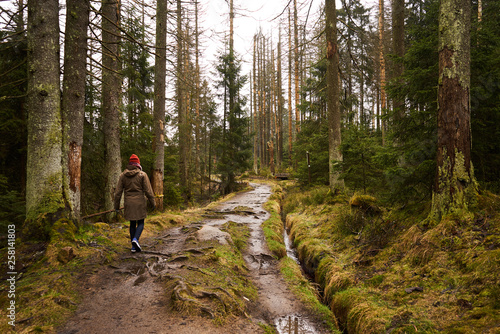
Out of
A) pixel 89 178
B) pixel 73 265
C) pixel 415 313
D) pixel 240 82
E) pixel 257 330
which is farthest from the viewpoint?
pixel 240 82

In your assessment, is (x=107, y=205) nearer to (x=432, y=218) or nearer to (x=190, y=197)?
(x=432, y=218)

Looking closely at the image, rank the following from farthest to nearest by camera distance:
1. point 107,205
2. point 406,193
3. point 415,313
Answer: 1. point 107,205
2. point 406,193
3. point 415,313

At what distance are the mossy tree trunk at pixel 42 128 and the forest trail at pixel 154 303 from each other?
5.00 ft

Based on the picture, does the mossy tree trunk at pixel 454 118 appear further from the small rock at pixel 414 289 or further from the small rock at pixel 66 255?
the small rock at pixel 66 255

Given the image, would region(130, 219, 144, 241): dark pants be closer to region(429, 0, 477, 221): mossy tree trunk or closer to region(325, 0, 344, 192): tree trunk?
region(429, 0, 477, 221): mossy tree trunk

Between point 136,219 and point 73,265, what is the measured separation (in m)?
1.42

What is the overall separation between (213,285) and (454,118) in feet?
16.6

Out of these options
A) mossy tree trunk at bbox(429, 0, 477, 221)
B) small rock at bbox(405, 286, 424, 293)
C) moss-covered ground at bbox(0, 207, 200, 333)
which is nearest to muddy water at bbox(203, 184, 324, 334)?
small rock at bbox(405, 286, 424, 293)

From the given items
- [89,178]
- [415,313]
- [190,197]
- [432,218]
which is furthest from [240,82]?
[415,313]

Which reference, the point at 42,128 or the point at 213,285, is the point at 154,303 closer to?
the point at 213,285

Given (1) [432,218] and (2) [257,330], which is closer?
(2) [257,330]

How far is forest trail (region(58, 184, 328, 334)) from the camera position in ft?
9.92

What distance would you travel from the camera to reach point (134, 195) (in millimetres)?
5422

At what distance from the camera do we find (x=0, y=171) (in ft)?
23.0
